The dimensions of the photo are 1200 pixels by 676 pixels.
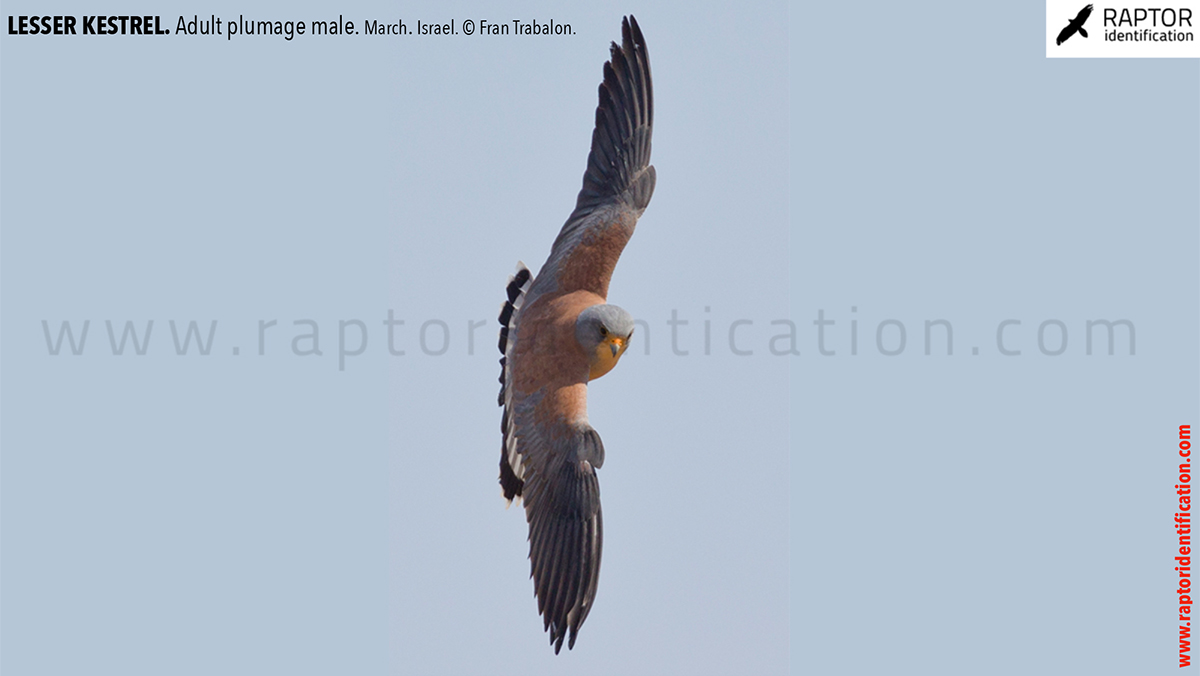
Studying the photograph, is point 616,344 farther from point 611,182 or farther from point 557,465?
point 611,182

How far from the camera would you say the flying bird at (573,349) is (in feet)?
24.2

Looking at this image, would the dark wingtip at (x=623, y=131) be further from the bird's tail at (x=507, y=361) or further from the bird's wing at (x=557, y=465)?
the bird's wing at (x=557, y=465)

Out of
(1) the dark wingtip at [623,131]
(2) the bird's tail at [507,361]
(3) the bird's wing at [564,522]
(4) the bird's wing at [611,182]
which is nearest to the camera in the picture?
(3) the bird's wing at [564,522]

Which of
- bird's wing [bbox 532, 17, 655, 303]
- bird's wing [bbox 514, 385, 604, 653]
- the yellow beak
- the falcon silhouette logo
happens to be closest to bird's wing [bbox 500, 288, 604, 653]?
bird's wing [bbox 514, 385, 604, 653]

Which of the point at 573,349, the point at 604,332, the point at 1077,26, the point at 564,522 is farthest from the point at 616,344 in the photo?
the point at 1077,26

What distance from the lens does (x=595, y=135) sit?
26.8 ft

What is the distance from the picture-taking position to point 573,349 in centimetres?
752

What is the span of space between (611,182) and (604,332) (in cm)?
129

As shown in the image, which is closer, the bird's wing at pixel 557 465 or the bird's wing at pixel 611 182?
the bird's wing at pixel 557 465

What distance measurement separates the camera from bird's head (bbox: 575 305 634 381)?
24.2ft

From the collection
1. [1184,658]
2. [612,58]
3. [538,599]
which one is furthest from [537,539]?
[1184,658]

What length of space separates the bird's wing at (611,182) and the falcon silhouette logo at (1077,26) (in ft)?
8.39

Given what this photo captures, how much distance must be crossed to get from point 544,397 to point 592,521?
773mm

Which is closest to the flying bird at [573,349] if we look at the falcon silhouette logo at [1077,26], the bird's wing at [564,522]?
the bird's wing at [564,522]
